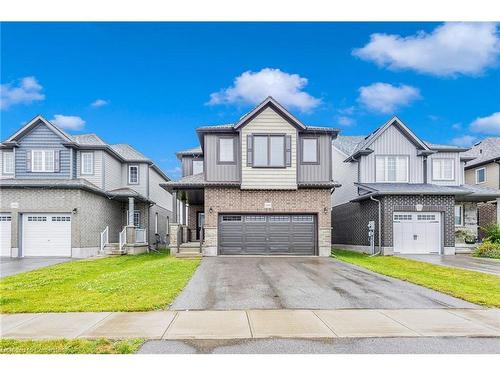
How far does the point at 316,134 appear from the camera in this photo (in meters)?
19.9

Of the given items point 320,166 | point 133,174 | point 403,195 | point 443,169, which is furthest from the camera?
point 133,174

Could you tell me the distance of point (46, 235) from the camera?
20.4 meters

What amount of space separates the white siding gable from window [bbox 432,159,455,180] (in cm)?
1081

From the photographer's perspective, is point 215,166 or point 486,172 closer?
point 215,166

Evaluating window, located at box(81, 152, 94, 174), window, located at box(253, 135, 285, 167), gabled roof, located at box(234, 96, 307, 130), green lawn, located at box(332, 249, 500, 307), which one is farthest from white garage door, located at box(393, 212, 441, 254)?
window, located at box(81, 152, 94, 174)

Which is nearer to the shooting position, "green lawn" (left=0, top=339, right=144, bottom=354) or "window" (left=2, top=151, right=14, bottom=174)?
"green lawn" (left=0, top=339, right=144, bottom=354)

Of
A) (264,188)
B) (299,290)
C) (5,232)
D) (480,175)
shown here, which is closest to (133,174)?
(5,232)

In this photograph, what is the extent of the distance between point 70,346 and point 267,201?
571 inches

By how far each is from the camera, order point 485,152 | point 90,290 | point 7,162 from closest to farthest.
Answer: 1. point 90,290
2. point 7,162
3. point 485,152

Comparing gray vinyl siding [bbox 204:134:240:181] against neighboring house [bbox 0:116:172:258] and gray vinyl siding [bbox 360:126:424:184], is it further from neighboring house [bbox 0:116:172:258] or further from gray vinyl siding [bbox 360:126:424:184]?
gray vinyl siding [bbox 360:126:424:184]

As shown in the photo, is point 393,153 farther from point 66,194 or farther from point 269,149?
point 66,194

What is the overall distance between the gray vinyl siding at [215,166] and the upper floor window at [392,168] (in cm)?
920

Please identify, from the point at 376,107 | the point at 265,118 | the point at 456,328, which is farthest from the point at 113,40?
the point at 376,107

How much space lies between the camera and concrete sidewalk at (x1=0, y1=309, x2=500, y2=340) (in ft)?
20.7
